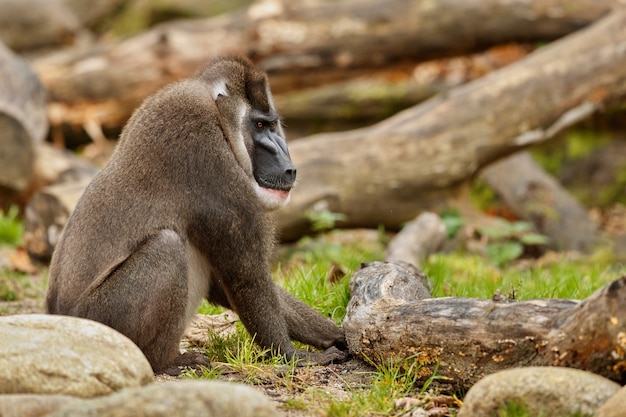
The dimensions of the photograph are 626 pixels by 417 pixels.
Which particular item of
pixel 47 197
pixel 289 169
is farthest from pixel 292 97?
pixel 289 169

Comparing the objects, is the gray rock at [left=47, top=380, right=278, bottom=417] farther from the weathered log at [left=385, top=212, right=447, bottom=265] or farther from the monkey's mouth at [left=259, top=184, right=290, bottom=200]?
the weathered log at [left=385, top=212, right=447, bottom=265]

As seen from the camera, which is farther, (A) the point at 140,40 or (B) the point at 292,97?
(B) the point at 292,97

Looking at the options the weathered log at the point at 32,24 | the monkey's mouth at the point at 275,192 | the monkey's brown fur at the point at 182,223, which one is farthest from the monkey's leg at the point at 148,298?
the weathered log at the point at 32,24

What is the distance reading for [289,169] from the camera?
4645 mm

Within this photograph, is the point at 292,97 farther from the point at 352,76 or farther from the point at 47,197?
the point at 47,197

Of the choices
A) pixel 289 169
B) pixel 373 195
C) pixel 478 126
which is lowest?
pixel 373 195

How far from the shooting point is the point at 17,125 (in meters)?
8.44

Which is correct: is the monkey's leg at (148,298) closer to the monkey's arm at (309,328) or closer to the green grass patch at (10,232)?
the monkey's arm at (309,328)

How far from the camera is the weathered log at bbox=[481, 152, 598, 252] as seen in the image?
9133 millimetres

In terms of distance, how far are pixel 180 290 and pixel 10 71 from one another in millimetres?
5654

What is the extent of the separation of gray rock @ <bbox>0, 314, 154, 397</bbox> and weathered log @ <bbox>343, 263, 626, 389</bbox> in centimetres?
130

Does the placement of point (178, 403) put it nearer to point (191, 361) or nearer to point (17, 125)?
point (191, 361)

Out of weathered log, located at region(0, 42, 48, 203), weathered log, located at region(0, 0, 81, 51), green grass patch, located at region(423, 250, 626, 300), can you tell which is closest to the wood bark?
weathered log, located at region(0, 42, 48, 203)

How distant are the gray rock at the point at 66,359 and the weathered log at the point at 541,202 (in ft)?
21.0
